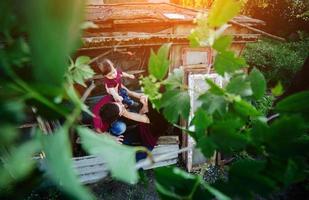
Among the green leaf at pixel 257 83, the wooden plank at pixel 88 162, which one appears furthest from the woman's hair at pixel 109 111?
the green leaf at pixel 257 83

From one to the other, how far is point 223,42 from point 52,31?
344 millimetres

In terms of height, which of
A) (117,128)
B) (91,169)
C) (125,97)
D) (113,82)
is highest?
(113,82)

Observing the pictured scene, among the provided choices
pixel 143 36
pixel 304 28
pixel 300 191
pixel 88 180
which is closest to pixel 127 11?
pixel 143 36

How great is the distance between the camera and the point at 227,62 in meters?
0.62

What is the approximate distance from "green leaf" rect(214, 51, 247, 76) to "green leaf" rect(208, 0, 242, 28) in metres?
0.09

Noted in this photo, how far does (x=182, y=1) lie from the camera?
15.8 metres

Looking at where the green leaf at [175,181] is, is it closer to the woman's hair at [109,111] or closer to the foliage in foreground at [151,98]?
Answer: the foliage in foreground at [151,98]

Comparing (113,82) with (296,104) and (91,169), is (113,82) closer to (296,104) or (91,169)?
(91,169)

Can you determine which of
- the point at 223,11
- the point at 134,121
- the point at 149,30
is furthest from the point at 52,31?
the point at 149,30

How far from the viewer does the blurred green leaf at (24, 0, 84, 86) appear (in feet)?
0.96

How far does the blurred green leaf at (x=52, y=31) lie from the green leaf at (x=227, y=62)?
1.13 feet

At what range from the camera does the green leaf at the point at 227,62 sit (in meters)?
0.61

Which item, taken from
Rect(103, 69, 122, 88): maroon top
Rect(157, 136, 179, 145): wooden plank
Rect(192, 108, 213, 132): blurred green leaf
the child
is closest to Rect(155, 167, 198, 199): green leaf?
Rect(192, 108, 213, 132): blurred green leaf

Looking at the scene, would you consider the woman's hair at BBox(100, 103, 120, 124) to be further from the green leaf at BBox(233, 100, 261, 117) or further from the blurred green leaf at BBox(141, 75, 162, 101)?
the green leaf at BBox(233, 100, 261, 117)
